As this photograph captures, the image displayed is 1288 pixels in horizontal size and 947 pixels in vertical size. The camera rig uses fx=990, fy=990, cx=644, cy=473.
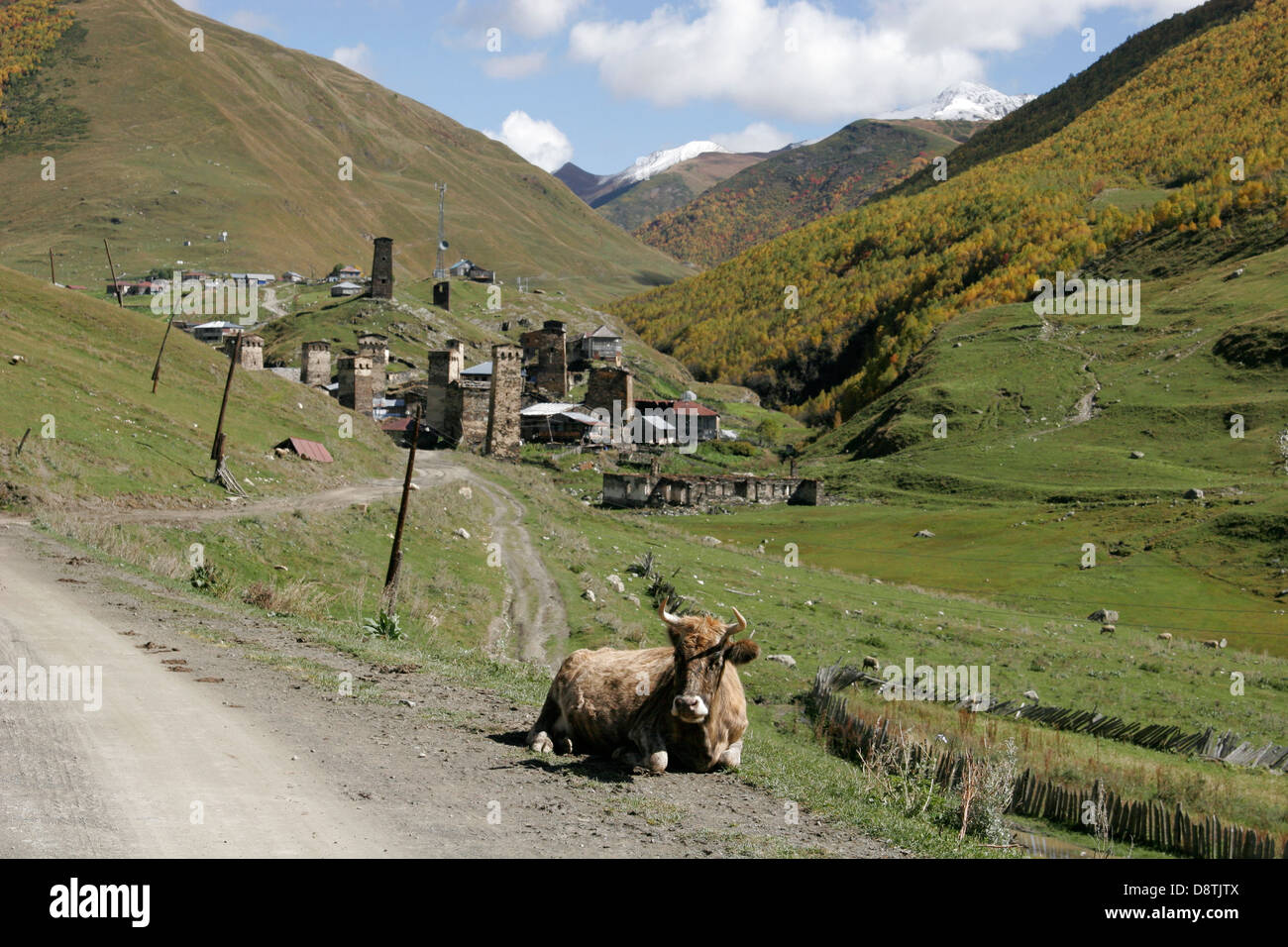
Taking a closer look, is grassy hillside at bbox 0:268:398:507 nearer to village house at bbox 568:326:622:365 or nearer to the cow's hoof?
the cow's hoof

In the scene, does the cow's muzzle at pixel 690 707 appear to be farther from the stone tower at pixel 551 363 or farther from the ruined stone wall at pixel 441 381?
the stone tower at pixel 551 363

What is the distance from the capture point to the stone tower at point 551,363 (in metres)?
123

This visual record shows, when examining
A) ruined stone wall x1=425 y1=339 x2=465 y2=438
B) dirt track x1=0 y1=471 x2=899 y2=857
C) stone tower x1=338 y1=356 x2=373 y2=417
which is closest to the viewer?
dirt track x1=0 y1=471 x2=899 y2=857

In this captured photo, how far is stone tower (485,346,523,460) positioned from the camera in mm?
76562

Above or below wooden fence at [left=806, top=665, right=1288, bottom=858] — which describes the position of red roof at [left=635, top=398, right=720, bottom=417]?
above

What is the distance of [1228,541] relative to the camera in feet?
200

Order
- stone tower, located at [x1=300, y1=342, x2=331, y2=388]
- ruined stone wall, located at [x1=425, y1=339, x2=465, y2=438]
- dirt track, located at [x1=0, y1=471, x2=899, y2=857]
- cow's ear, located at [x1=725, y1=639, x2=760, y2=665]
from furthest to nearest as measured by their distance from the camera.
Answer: stone tower, located at [x1=300, y1=342, x2=331, y2=388] → ruined stone wall, located at [x1=425, y1=339, x2=465, y2=438] → cow's ear, located at [x1=725, y1=639, x2=760, y2=665] → dirt track, located at [x1=0, y1=471, x2=899, y2=857]

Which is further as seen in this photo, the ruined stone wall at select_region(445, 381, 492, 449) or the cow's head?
the ruined stone wall at select_region(445, 381, 492, 449)

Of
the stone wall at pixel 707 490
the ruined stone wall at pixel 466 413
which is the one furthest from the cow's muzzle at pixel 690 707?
the stone wall at pixel 707 490

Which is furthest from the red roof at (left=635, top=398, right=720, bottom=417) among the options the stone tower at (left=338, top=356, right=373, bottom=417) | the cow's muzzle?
the cow's muzzle

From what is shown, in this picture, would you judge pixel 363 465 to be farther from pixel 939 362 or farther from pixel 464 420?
pixel 939 362

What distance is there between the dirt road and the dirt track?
0.03 meters

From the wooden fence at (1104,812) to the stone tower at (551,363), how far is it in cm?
10259
